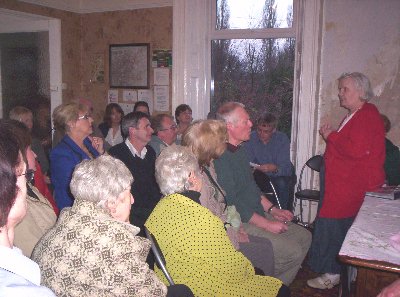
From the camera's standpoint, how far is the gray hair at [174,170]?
1863 millimetres

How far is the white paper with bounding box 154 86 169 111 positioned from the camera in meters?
4.76

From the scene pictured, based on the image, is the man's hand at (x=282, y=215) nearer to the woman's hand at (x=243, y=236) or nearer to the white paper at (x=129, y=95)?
the woman's hand at (x=243, y=236)

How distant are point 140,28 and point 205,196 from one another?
128 inches

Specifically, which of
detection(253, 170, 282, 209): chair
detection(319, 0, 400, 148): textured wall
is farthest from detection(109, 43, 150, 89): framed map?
detection(319, 0, 400, 148): textured wall

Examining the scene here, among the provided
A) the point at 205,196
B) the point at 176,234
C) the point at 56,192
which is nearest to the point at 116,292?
the point at 176,234

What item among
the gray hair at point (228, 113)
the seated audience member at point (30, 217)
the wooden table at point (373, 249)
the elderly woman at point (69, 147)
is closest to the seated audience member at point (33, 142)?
the elderly woman at point (69, 147)

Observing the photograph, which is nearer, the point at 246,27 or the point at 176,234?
the point at 176,234

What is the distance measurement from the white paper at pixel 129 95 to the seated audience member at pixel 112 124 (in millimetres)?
229

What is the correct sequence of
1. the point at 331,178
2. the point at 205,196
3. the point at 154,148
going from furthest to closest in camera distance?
the point at 154,148
the point at 331,178
the point at 205,196

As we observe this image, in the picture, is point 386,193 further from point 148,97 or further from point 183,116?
point 148,97

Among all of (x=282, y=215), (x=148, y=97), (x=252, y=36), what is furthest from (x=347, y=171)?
(x=148, y=97)

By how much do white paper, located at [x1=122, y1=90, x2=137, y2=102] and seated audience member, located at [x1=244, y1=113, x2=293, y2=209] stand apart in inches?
61.6

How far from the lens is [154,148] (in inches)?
137

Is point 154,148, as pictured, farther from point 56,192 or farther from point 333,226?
point 333,226
